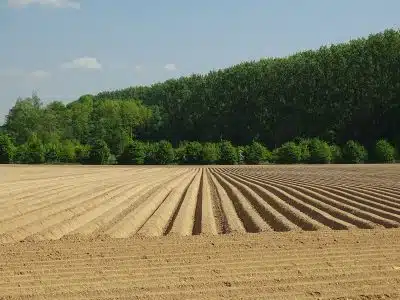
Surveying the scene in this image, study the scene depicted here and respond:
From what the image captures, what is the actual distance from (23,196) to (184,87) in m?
90.1

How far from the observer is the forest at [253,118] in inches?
2333

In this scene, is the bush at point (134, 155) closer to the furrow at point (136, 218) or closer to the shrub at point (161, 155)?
the shrub at point (161, 155)

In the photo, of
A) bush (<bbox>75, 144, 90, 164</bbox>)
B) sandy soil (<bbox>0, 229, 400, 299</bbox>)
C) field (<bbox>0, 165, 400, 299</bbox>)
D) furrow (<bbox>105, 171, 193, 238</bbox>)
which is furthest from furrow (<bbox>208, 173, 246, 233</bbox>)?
bush (<bbox>75, 144, 90, 164</bbox>)

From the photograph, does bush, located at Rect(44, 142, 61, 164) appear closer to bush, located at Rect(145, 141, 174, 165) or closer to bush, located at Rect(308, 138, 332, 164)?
bush, located at Rect(145, 141, 174, 165)

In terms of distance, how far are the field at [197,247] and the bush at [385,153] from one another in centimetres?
4018

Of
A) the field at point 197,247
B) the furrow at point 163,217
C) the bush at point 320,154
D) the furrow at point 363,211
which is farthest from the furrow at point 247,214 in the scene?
the bush at point 320,154

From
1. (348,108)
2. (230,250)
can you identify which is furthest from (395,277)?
(348,108)

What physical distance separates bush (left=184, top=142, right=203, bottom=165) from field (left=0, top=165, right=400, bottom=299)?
42.2m

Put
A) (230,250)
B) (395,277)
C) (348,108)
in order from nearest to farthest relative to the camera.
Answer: (395,277) < (230,250) < (348,108)

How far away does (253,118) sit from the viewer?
83.0m

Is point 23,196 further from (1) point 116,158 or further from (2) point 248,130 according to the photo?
(2) point 248,130

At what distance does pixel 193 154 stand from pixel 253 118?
82.8 feet

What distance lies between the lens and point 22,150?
64.4 metres

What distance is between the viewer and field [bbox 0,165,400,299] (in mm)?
6004
